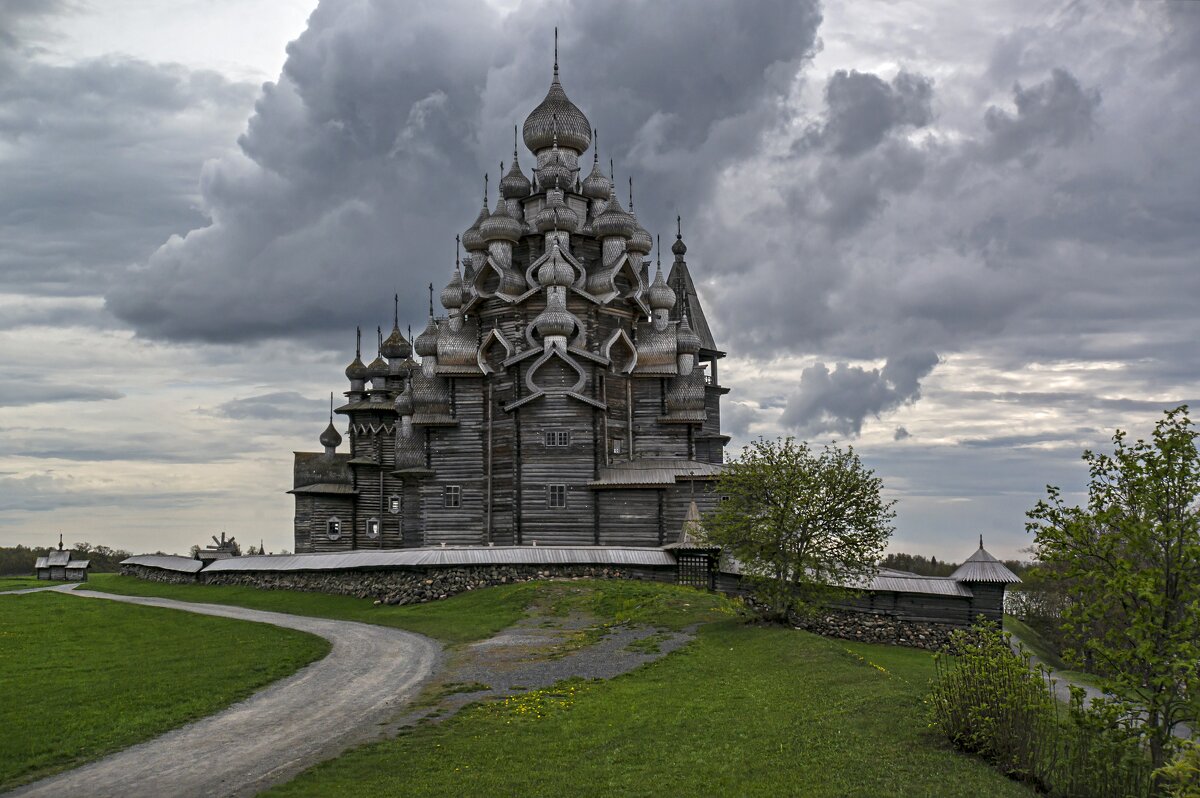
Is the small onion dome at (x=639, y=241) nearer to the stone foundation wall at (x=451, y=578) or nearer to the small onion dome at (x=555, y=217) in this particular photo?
the small onion dome at (x=555, y=217)

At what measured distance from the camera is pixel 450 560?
38.3 metres

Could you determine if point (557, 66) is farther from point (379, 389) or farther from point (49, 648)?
point (49, 648)

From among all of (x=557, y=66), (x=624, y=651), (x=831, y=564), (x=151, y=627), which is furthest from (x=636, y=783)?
(x=557, y=66)

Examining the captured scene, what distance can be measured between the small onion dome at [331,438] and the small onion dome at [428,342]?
1191cm

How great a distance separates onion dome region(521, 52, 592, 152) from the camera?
53531 mm

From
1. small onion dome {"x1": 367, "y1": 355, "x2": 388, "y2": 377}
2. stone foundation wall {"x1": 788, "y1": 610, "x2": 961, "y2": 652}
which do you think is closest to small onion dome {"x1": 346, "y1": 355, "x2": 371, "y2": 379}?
small onion dome {"x1": 367, "y1": 355, "x2": 388, "y2": 377}

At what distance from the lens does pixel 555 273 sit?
46.9 meters

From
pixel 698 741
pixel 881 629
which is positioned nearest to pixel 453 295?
pixel 881 629

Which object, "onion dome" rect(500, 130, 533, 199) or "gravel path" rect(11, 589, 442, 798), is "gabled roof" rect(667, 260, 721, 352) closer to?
"onion dome" rect(500, 130, 533, 199)

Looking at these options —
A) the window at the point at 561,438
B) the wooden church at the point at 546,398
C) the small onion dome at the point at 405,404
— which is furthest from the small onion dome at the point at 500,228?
the window at the point at 561,438

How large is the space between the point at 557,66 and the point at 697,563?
3048 cm

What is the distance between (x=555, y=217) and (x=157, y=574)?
92.3 feet

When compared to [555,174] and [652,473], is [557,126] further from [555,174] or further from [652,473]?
[652,473]

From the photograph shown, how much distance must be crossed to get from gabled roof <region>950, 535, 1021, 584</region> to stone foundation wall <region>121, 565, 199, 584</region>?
3507 centimetres
